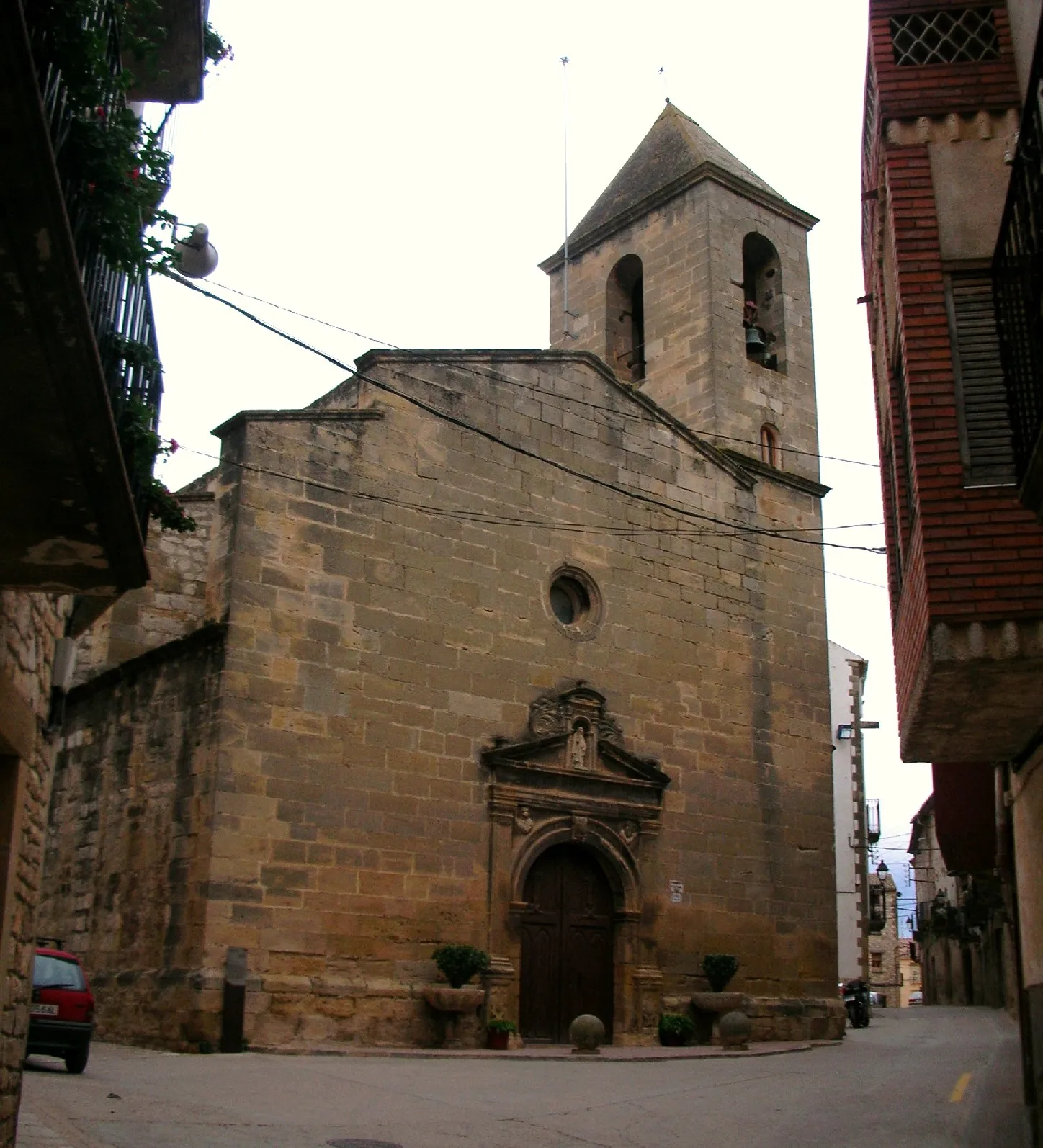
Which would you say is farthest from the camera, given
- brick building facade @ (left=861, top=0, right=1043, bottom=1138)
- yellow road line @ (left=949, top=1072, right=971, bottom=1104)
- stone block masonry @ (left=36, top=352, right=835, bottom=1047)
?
stone block masonry @ (left=36, top=352, right=835, bottom=1047)

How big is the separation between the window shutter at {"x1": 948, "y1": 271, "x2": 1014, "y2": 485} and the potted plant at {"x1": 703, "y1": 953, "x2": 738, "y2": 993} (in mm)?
10422

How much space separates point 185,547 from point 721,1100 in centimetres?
952

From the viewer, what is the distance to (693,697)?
57.2 ft

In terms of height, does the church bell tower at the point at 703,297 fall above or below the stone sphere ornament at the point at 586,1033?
above

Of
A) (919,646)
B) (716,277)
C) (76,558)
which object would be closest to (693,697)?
(716,277)

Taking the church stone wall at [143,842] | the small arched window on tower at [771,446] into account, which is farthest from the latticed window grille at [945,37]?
the small arched window on tower at [771,446]

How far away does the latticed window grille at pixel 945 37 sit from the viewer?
8242 mm

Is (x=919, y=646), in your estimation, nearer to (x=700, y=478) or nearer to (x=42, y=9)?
(x=42, y=9)

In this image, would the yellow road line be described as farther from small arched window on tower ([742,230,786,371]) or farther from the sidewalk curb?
small arched window on tower ([742,230,786,371])

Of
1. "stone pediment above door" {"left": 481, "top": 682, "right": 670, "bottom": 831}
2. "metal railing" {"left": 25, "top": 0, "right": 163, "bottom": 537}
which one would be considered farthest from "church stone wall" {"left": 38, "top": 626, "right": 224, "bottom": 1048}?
"metal railing" {"left": 25, "top": 0, "right": 163, "bottom": 537}

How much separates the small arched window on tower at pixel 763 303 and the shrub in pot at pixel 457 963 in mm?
10421

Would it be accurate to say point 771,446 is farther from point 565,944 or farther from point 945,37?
point 945,37

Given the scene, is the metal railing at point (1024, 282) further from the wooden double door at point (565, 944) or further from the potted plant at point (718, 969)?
the potted plant at point (718, 969)

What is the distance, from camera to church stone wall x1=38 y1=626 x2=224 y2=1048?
12.7 metres
